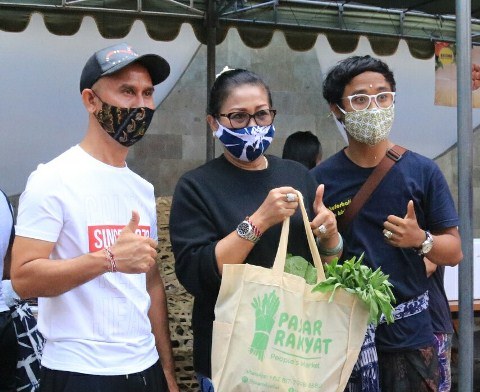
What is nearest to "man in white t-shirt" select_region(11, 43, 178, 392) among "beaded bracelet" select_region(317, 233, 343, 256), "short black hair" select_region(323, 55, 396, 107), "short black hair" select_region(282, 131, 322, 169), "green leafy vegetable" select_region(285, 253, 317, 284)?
"green leafy vegetable" select_region(285, 253, 317, 284)

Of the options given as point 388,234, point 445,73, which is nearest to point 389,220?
point 388,234

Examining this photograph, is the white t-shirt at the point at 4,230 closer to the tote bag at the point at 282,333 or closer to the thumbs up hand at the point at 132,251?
the thumbs up hand at the point at 132,251

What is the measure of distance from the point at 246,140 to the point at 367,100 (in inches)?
22.6

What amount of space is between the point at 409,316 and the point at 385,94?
0.77 m

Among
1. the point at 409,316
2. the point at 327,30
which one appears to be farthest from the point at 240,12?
the point at 409,316

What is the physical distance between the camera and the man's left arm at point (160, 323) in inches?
88.4

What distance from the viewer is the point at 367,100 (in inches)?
94.7

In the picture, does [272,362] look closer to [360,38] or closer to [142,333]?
[142,333]

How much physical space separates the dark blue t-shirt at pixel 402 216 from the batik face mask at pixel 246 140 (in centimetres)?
44

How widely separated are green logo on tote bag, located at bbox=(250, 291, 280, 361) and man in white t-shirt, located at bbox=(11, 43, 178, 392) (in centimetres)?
32

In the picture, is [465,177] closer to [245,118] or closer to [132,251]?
[245,118]

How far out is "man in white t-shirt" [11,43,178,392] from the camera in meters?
1.81

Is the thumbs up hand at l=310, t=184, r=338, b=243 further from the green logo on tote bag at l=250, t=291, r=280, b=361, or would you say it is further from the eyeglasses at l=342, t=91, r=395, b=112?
the eyeglasses at l=342, t=91, r=395, b=112

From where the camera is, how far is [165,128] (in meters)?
8.33
